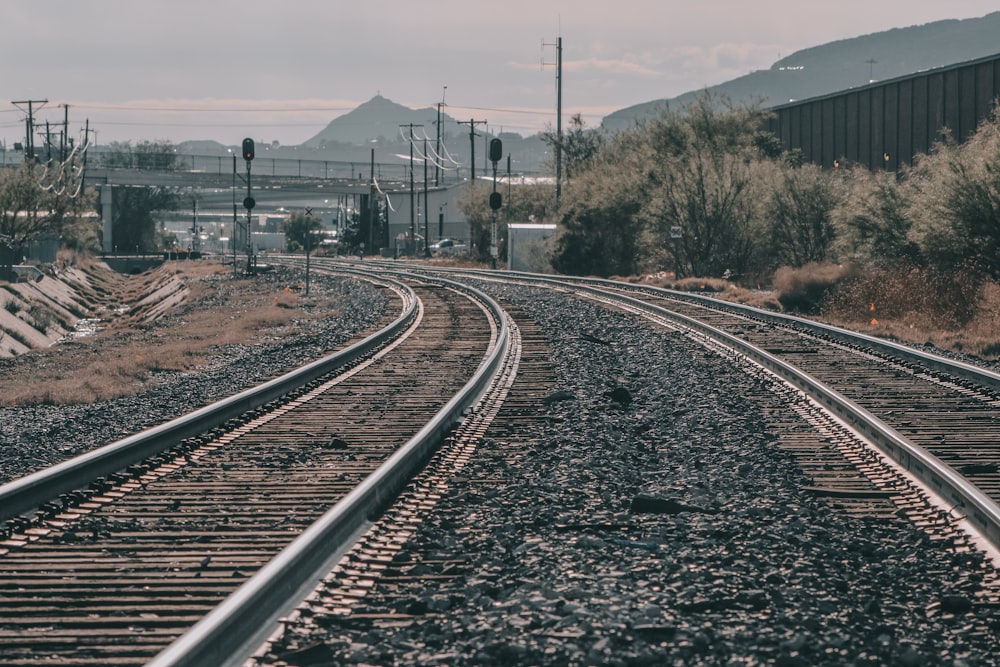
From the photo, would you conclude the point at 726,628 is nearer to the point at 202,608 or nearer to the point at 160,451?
the point at 202,608

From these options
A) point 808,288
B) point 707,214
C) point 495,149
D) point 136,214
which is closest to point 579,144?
point 495,149

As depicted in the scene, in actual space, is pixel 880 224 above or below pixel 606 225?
below

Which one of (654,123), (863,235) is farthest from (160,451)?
(654,123)

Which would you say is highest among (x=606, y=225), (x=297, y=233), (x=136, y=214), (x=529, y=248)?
(x=136, y=214)

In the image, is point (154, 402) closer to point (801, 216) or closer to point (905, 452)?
point (905, 452)

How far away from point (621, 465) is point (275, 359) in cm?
1019

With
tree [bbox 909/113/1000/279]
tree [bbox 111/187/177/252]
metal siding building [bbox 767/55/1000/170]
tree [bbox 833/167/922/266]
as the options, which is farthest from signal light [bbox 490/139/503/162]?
tree [bbox 111/187/177/252]

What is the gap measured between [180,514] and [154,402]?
21.0 feet

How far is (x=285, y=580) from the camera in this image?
18.6 feet

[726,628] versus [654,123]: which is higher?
[654,123]

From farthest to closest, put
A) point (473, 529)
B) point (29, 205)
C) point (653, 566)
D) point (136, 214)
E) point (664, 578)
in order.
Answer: point (136, 214), point (29, 205), point (473, 529), point (653, 566), point (664, 578)

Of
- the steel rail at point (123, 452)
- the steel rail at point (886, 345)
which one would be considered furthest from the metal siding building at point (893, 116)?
the steel rail at point (123, 452)

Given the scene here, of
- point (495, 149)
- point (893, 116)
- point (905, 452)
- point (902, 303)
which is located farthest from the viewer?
point (495, 149)

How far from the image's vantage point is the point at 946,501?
7.98 meters
